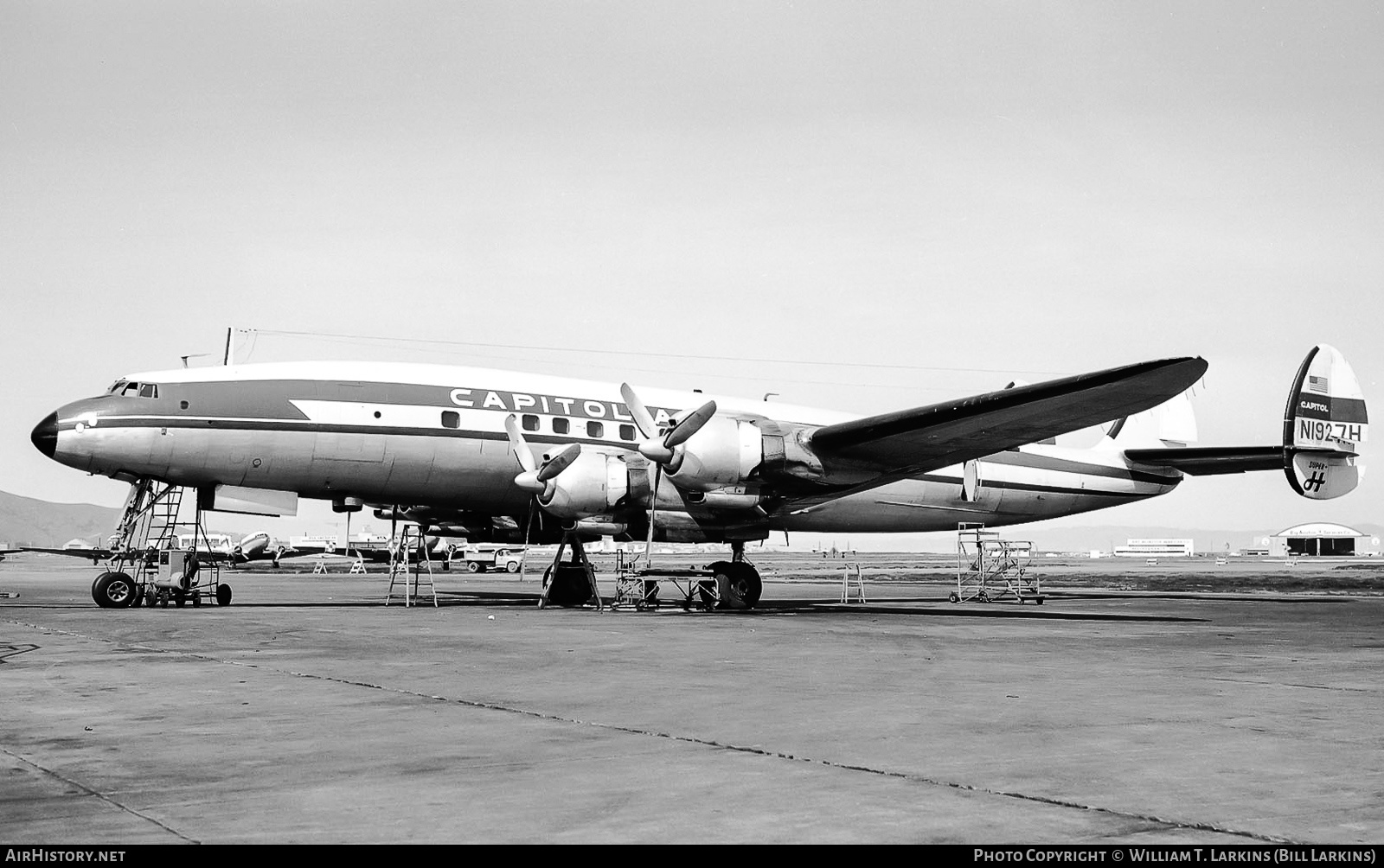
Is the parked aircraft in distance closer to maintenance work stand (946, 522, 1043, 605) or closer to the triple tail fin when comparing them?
the triple tail fin

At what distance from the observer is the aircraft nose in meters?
19.5

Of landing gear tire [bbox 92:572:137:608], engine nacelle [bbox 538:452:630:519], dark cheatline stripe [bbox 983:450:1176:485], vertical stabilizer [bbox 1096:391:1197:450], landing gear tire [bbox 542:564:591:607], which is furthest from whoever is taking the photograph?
vertical stabilizer [bbox 1096:391:1197:450]

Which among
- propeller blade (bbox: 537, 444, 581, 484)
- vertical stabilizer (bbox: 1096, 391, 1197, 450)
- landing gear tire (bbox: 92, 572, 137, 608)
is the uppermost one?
vertical stabilizer (bbox: 1096, 391, 1197, 450)

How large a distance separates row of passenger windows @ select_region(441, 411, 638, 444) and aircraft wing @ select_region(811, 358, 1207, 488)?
17.4ft

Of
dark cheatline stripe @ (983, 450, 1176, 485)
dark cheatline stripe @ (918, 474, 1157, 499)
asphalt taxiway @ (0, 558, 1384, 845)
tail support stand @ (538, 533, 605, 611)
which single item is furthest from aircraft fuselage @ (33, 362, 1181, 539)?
asphalt taxiway @ (0, 558, 1384, 845)

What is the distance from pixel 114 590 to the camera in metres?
20.3

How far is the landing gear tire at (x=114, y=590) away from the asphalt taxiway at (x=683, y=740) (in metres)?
7.36

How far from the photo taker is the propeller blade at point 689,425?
18.6 meters

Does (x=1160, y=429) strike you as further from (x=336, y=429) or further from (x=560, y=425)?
(x=336, y=429)

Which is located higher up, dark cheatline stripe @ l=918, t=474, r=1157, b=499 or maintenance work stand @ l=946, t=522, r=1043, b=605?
dark cheatline stripe @ l=918, t=474, r=1157, b=499

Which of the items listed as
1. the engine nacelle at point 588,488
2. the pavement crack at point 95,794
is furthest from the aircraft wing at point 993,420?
the pavement crack at point 95,794

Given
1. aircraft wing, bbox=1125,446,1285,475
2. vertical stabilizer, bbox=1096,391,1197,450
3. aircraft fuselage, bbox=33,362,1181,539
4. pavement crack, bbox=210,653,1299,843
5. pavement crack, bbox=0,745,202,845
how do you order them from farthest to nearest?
1. vertical stabilizer, bbox=1096,391,1197,450
2. aircraft wing, bbox=1125,446,1285,475
3. aircraft fuselage, bbox=33,362,1181,539
4. pavement crack, bbox=210,653,1299,843
5. pavement crack, bbox=0,745,202,845

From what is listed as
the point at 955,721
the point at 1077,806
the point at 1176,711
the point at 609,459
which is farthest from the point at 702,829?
the point at 609,459

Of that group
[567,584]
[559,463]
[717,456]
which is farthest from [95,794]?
[567,584]
